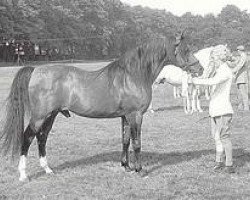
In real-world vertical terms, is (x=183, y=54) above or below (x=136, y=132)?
above

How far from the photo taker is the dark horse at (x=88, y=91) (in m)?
6.99

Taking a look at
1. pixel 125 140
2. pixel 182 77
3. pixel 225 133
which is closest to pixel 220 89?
pixel 225 133

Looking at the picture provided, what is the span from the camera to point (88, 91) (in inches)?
281

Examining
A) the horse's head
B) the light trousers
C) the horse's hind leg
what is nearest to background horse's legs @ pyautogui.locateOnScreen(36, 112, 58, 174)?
the horse's hind leg

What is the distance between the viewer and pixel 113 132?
11641 mm

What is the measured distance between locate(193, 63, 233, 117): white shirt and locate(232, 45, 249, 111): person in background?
8.47 meters

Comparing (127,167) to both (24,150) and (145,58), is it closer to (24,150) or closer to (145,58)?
(24,150)

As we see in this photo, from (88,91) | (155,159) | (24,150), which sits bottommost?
(155,159)

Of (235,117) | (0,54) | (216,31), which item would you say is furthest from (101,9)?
(235,117)

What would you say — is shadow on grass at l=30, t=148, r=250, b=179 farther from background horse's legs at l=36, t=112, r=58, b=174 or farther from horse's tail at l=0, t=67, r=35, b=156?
horse's tail at l=0, t=67, r=35, b=156

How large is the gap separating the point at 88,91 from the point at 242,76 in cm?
984

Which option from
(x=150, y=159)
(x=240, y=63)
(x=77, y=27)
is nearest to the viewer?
(x=150, y=159)

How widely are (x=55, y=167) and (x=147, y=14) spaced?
11115 cm

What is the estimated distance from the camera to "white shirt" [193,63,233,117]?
6934 millimetres
